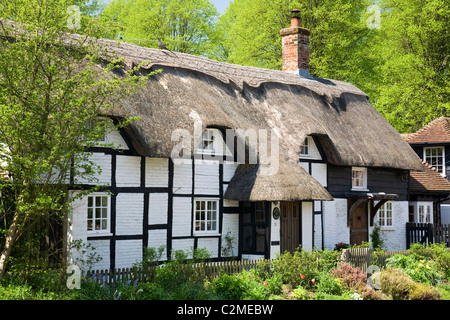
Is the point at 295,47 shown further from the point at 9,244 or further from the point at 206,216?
the point at 9,244

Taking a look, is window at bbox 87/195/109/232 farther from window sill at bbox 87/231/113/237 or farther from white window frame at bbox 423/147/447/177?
white window frame at bbox 423/147/447/177

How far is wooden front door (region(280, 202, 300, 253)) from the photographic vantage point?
1845 cm

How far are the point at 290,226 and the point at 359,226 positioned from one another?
173 inches

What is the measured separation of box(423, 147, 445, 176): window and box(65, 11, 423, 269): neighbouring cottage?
526 centimetres

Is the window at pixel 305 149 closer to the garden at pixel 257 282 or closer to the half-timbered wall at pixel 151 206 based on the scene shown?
the half-timbered wall at pixel 151 206

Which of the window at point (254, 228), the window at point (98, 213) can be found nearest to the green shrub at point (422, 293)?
the window at point (254, 228)

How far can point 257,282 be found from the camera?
550 inches

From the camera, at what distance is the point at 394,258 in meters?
17.0

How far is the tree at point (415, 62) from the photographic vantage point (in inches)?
1255

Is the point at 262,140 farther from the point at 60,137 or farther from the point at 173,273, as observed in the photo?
the point at 60,137

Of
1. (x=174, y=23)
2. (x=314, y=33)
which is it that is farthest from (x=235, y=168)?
(x=174, y=23)

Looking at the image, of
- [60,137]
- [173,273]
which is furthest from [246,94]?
[60,137]
